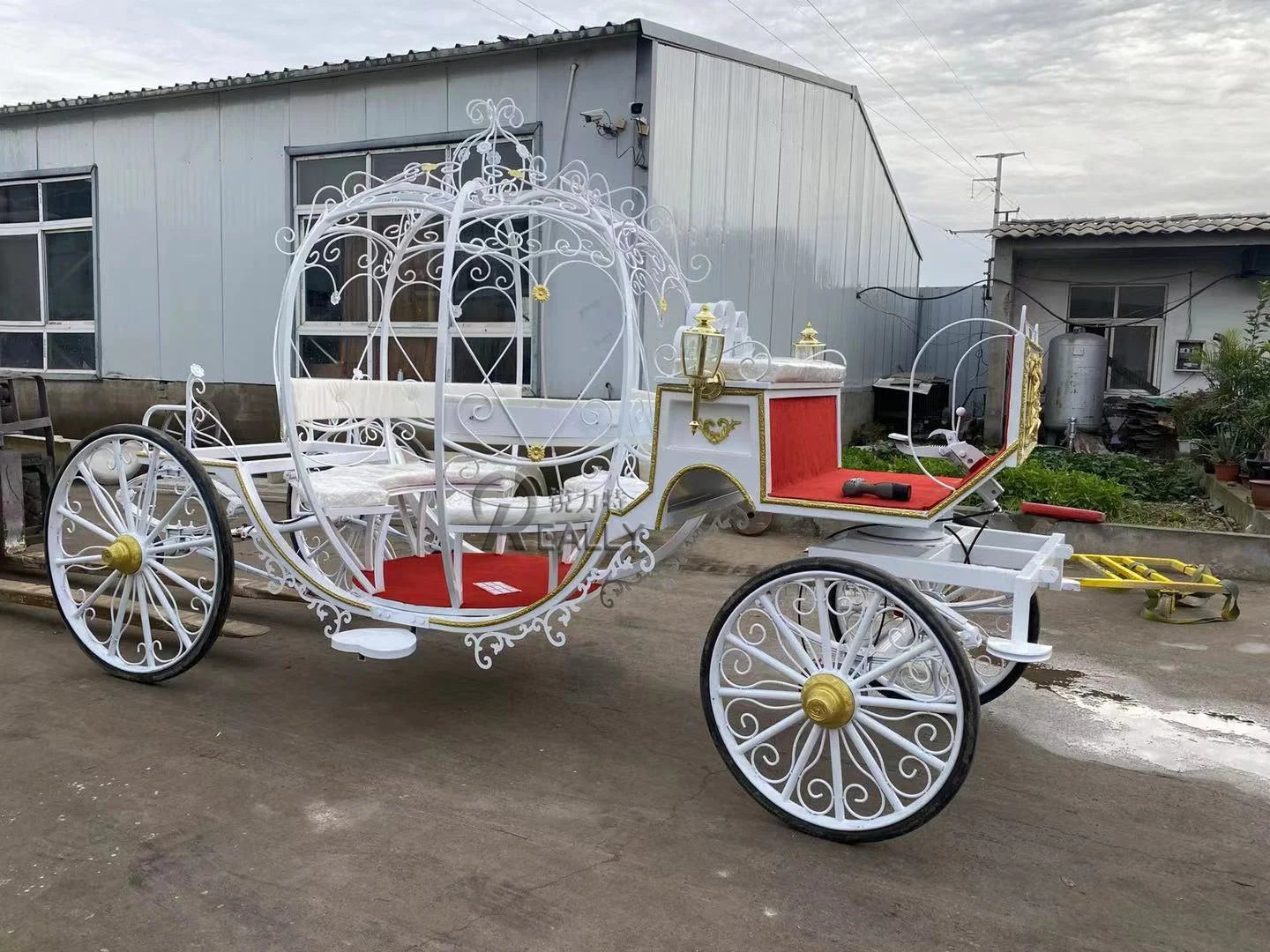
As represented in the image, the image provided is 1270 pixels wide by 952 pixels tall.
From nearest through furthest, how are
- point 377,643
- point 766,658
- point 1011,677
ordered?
1. point 766,658
2. point 377,643
3. point 1011,677

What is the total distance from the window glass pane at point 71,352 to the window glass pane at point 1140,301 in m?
11.8

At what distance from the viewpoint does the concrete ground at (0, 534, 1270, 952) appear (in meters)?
2.46

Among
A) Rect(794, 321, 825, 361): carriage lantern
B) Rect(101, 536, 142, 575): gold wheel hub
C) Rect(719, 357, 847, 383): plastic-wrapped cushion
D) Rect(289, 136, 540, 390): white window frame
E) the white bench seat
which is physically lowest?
Rect(101, 536, 142, 575): gold wheel hub

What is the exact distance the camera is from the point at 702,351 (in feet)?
9.68

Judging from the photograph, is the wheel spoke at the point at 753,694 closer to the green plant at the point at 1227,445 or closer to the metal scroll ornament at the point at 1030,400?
the metal scroll ornament at the point at 1030,400

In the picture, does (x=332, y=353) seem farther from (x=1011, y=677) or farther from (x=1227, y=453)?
(x=1227, y=453)

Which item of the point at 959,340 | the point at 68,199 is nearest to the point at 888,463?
the point at 959,340

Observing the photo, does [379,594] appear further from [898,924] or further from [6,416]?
[6,416]

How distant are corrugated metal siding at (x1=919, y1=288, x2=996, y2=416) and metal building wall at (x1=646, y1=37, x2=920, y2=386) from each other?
4.99ft

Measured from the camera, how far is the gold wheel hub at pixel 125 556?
4.01 m

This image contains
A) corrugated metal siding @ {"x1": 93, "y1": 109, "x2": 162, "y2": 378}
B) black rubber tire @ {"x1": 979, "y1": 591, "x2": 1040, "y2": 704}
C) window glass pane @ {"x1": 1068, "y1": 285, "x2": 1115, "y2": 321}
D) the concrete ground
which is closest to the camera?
the concrete ground

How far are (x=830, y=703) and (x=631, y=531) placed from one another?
884mm

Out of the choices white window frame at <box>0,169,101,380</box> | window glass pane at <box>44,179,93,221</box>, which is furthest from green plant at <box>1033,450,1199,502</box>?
window glass pane at <box>44,179,93,221</box>

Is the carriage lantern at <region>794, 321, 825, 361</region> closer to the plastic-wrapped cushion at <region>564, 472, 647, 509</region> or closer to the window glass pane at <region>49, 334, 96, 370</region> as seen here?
the plastic-wrapped cushion at <region>564, 472, 647, 509</region>
